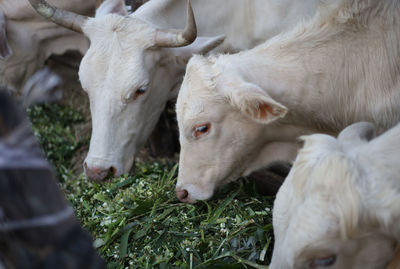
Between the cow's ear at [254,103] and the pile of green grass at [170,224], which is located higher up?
the cow's ear at [254,103]

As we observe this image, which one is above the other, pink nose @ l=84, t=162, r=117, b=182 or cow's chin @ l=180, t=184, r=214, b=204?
cow's chin @ l=180, t=184, r=214, b=204

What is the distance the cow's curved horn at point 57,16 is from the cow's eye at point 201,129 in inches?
69.9

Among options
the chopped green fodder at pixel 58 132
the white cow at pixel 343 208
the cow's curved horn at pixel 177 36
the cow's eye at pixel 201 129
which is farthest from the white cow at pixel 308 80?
the chopped green fodder at pixel 58 132

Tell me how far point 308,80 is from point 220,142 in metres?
0.65

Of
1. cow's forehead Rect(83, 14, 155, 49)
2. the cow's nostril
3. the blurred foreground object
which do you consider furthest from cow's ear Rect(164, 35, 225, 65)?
the blurred foreground object

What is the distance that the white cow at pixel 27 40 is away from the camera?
544cm

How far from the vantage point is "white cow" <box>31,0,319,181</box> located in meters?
4.01

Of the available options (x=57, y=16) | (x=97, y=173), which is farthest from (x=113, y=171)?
(x=57, y=16)

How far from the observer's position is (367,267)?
7.48 feet

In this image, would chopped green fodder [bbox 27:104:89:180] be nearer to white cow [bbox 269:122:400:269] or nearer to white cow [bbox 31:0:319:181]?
white cow [bbox 31:0:319:181]

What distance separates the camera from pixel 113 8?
4.65 metres

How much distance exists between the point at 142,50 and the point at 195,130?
1.17 metres

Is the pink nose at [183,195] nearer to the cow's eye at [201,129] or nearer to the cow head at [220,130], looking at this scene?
the cow head at [220,130]

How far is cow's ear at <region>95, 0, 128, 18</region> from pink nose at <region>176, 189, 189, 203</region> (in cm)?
202
